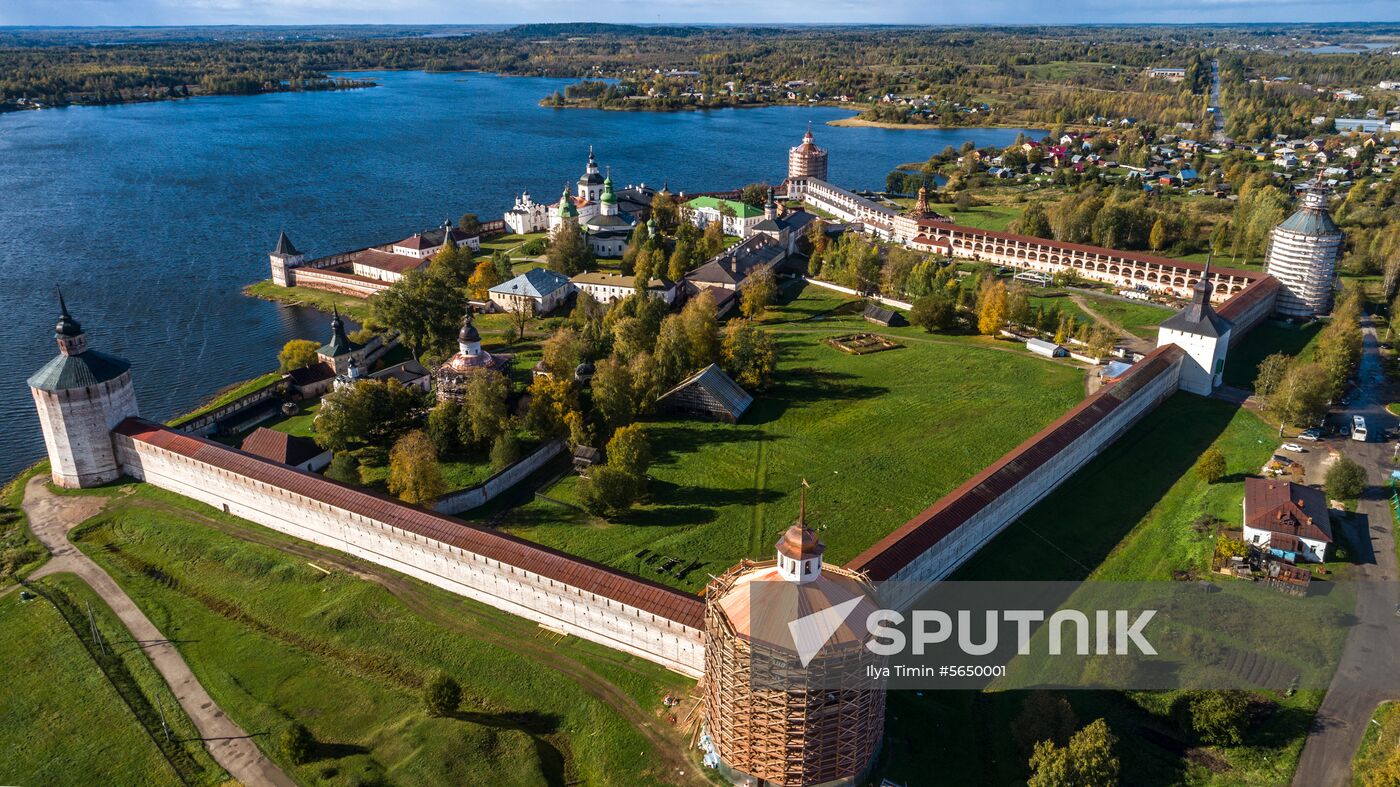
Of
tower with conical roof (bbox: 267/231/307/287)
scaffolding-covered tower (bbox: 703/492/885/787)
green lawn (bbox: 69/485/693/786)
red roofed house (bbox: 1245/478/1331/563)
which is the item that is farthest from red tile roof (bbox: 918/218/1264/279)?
green lawn (bbox: 69/485/693/786)

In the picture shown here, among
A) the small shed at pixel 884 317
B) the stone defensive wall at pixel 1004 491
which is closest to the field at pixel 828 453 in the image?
the small shed at pixel 884 317

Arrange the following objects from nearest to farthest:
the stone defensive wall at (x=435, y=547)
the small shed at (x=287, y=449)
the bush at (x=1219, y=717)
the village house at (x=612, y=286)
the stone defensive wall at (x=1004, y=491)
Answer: the bush at (x=1219, y=717) < the stone defensive wall at (x=435, y=547) < the stone defensive wall at (x=1004, y=491) < the small shed at (x=287, y=449) < the village house at (x=612, y=286)

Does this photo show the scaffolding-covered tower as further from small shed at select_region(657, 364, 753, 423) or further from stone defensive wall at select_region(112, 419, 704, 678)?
small shed at select_region(657, 364, 753, 423)

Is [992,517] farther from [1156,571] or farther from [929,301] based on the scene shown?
[929,301]

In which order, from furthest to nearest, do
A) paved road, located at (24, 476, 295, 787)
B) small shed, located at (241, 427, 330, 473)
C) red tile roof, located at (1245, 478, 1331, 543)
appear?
small shed, located at (241, 427, 330, 473) → red tile roof, located at (1245, 478, 1331, 543) → paved road, located at (24, 476, 295, 787)

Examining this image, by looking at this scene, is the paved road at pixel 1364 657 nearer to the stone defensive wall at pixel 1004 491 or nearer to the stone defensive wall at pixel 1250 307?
the stone defensive wall at pixel 1004 491

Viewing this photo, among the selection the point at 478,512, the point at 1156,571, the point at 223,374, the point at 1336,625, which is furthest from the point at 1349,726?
the point at 223,374
